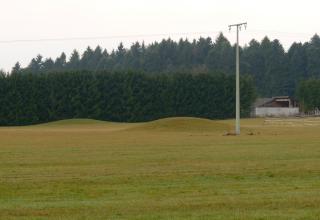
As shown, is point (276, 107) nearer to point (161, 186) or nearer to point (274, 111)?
point (274, 111)

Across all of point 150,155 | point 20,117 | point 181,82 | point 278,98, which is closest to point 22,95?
point 20,117

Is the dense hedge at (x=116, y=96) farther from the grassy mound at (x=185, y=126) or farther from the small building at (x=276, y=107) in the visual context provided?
the grassy mound at (x=185, y=126)

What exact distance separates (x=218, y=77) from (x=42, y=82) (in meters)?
31.8

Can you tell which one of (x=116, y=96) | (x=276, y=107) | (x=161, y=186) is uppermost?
(x=116, y=96)

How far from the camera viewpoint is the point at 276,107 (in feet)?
504

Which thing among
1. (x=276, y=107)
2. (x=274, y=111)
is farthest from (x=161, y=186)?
(x=276, y=107)

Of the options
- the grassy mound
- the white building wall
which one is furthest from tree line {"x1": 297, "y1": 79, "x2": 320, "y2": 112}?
the grassy mound

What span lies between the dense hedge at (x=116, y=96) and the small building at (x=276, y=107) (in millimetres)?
21201

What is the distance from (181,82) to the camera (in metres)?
126

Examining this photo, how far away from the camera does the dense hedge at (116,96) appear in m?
114

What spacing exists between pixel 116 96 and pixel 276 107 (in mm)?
46085

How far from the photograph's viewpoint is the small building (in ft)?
488

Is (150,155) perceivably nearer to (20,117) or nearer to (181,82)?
(20,117)

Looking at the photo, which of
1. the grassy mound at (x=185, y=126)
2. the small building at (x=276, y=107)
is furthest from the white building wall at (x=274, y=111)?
the grassy mound at (x=185, y=126)
